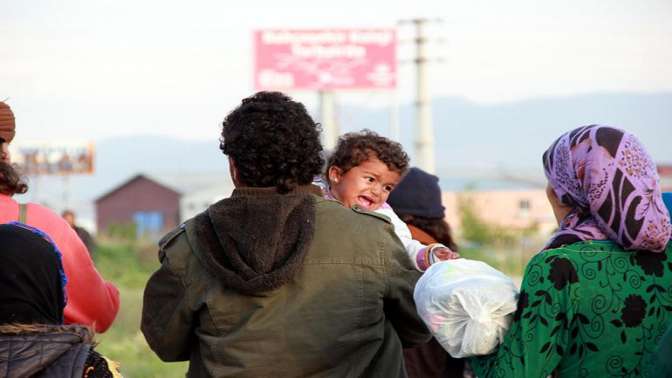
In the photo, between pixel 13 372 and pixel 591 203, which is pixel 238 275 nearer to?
pixel 13 372

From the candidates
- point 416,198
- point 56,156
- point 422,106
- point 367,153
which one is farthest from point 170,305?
point 56,156

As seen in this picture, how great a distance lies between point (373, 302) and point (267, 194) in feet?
1.58

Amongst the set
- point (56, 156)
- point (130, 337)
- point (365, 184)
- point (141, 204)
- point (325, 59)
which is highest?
point (365, 184)

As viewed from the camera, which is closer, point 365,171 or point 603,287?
point 603,287

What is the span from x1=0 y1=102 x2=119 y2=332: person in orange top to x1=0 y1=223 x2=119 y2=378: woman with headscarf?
80 centimetres

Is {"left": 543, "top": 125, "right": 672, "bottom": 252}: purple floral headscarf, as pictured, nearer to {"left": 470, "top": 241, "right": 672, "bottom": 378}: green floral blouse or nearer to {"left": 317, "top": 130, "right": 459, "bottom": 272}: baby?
{"left": 470, "top": 241, "right": 672, "bottom": 378}: green floral blouse

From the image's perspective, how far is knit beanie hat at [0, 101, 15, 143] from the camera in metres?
4.54

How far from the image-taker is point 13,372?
10.6 ft

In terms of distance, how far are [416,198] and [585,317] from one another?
7.17 ft

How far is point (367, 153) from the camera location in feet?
16.9

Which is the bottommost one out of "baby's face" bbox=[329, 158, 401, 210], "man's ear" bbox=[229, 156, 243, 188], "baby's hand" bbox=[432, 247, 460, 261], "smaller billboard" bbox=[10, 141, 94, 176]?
"smaller billboard" bbox=[10, 141, 94, 176]

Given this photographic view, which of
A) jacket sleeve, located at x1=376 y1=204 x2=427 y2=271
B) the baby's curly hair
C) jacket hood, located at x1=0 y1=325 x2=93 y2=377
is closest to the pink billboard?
the baby's curly hair

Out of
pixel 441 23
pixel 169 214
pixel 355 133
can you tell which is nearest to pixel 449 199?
pixel 441 23

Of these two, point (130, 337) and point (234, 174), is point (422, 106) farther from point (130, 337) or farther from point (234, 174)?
point (234, 174)
